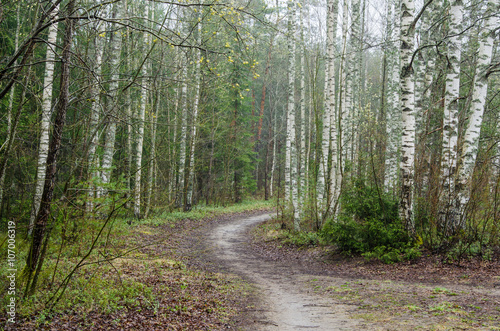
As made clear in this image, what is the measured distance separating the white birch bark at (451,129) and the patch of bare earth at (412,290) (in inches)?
48.2

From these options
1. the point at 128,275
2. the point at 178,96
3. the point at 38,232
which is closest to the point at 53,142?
the point at 38,232

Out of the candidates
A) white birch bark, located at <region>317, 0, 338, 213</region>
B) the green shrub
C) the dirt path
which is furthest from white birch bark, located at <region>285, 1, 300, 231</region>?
the dirt path

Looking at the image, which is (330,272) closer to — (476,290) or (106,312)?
(476,290)

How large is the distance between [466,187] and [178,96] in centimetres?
1565

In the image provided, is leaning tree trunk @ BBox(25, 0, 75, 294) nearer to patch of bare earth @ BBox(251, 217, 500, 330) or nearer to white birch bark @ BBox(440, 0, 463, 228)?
patch of bare earth @ BBox(251, 217, 500, 330)

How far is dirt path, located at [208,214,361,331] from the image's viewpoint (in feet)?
16.9

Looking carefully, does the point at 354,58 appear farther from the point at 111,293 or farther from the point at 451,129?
the point at 111,293

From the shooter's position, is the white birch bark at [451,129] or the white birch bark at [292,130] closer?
the white birch bark at [451,129]

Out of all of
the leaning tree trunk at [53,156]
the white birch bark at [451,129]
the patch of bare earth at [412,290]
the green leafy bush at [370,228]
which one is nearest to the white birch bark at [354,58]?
the white birch bark at [451,129]

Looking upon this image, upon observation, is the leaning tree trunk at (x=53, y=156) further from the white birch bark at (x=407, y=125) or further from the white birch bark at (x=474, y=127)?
the white birch bark at (x=474, y=127)

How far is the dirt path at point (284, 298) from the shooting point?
514 centimetres

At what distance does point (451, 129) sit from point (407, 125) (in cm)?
116

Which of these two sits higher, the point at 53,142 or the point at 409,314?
the point at 53,142

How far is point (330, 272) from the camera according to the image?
29.6ft
